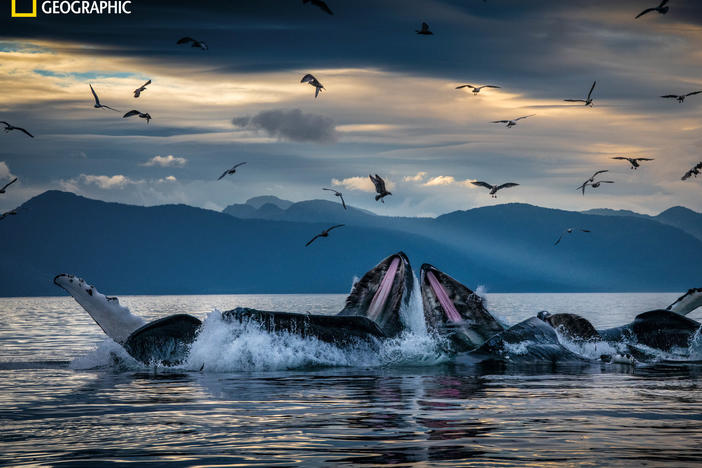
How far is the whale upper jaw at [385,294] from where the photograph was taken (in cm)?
2586

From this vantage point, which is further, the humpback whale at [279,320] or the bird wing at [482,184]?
the bird wing at [482,184]

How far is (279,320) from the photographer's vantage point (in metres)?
24.8

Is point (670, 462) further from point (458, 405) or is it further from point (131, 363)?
point (131, 363)

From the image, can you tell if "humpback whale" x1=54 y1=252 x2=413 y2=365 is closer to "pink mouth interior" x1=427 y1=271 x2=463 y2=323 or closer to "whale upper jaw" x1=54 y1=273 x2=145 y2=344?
"whale upper jaw" x1=54 y1=273 x2=145 y2=344

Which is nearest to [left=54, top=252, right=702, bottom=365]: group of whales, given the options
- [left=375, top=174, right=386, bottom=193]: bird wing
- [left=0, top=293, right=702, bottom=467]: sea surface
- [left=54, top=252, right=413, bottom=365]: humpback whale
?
[left=54, top=252, right=413, bottom=365]: humpback whale

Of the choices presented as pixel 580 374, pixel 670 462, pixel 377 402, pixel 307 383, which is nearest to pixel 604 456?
pixel 670 462

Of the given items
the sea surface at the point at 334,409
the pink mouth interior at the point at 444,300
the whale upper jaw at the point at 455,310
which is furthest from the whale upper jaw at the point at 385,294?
the whale upper jaw at the point at 455,310

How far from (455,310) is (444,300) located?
434 mm

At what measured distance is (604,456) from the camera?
12.0 metres

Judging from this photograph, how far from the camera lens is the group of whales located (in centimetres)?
2502

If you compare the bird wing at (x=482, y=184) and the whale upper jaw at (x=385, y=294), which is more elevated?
A: the bird wing at (x=482, y=184)

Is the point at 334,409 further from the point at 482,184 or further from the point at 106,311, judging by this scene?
the point at 482,184

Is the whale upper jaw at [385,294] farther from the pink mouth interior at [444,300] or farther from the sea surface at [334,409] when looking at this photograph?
the pink mouth interior at [444,300]

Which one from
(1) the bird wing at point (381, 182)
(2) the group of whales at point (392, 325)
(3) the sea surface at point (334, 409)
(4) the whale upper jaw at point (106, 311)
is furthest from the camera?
(1) the bird wing at point (381, 182)
